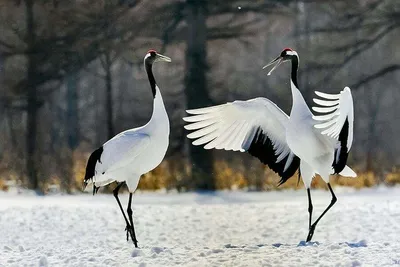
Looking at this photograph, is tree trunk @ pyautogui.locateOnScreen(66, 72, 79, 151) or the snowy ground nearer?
the snowy ground

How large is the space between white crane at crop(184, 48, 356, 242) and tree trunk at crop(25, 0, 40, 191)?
7531 millimetres

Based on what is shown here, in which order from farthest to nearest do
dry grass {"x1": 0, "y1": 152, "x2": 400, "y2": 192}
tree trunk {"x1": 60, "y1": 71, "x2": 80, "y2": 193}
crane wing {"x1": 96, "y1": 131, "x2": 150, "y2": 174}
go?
tree trunk {"x1": 60, "y1": 71, "x2": 80, "y2": 193}, dry grass {"x1": 0, "y1": 152, "x2": 400, "y2": 192}, crane wing {"x1": 96, "y1": 131, "x2": 150, "y2": 174}

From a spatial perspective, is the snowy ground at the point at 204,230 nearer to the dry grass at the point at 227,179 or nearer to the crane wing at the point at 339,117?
the dry grass at the point at 227,179

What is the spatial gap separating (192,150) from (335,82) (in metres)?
3.12

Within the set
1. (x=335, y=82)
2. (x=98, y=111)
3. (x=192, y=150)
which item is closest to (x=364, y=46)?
(x=335, y=82)

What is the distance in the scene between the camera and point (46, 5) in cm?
1464

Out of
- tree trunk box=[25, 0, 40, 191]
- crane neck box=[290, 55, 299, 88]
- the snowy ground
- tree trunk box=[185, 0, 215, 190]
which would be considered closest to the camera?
the snowy ground

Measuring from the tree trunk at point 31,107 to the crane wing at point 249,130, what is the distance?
7.46 m

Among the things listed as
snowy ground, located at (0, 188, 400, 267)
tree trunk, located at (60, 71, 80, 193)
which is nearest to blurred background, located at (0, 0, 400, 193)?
tree trunk, located at (60, 71, 80, 193)

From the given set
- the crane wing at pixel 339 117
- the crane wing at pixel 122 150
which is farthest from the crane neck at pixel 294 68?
the crane wing at pixel 122 150

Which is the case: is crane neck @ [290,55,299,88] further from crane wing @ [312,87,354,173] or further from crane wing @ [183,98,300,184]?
crane wing @ [312,87,354,173]

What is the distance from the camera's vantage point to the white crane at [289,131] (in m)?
6.43

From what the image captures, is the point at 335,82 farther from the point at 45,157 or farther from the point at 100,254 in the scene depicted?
the point at 100,254

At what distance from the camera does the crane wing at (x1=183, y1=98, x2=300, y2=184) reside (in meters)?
7.18
